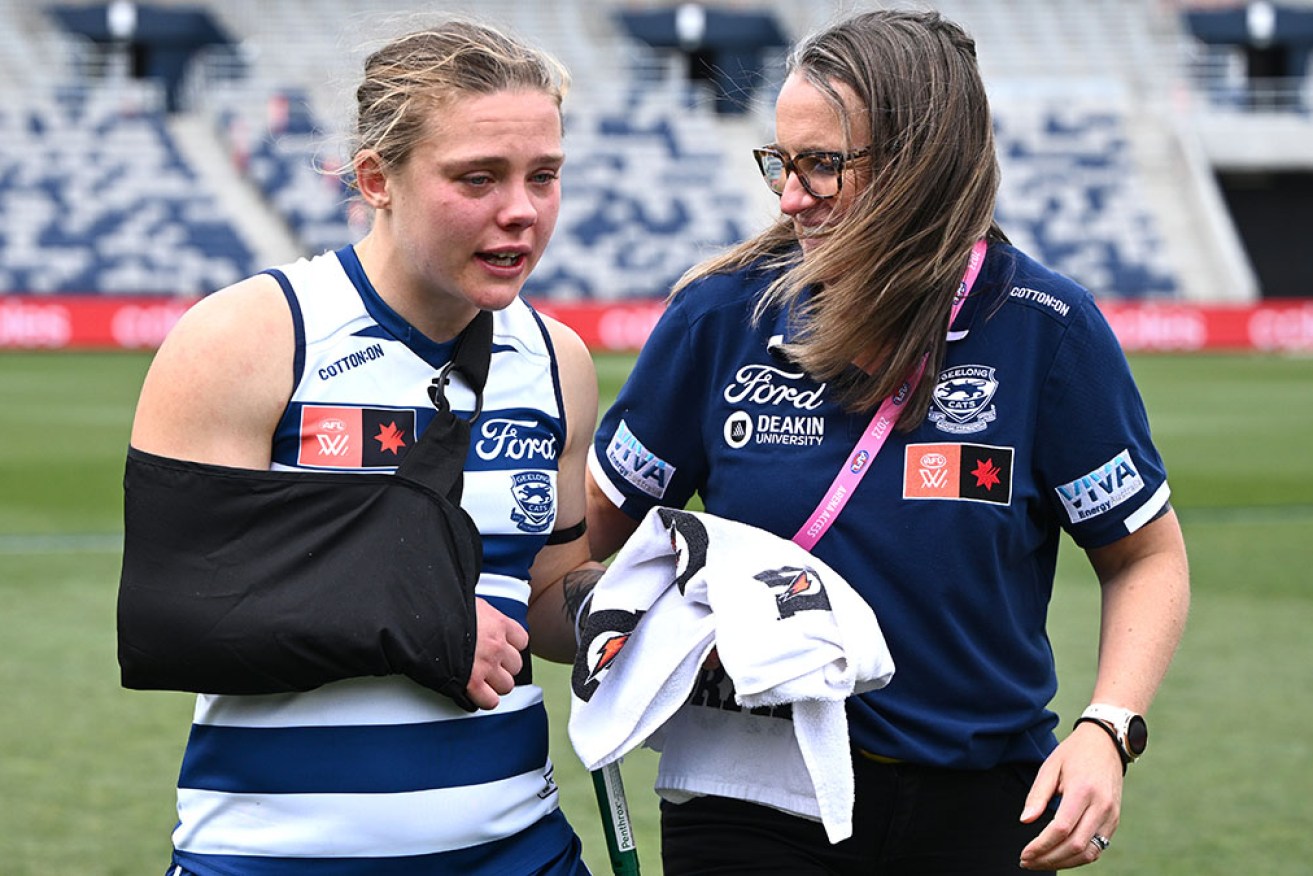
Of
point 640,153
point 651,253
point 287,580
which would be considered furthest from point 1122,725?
point 640,153

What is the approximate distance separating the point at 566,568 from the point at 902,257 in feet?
2.44

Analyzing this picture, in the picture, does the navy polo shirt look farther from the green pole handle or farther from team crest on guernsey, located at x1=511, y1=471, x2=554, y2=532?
the green pole handle

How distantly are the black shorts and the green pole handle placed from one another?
0.48 feet

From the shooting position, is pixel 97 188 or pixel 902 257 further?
pixel 97 188

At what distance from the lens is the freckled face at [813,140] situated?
110 inches

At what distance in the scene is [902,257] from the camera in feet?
9.21

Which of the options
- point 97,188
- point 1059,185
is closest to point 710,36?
point 1059,185

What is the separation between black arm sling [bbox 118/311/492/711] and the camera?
259 centimetres

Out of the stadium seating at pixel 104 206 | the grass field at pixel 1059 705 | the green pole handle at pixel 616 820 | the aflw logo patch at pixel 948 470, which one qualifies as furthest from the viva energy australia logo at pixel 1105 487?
the stadium seating at pixel 104 206

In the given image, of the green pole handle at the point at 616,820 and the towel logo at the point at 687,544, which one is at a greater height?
the towel logo at the point at 687,544

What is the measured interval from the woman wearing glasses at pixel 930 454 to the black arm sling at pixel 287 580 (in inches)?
20.7

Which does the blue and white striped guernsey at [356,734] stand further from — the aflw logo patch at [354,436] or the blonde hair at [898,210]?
the blonde hair at [898,210]

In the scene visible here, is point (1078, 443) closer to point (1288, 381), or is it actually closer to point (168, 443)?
point (168, 443)

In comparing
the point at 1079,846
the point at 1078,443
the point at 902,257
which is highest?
the point at 902,257
